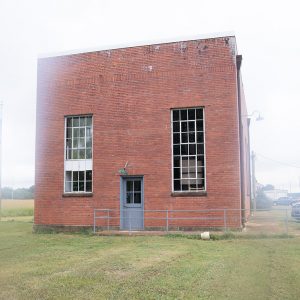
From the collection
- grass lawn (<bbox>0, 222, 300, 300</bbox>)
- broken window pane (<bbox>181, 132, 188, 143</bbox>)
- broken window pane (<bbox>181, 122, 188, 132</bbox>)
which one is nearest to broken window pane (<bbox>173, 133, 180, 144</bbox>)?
broken window pane (<bbox>181, 132, 188, 143</bbox>)

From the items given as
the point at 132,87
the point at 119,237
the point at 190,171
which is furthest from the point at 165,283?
the point at 132,87

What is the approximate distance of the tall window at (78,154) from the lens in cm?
1950

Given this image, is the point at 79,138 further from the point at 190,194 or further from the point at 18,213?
the point at 18,213

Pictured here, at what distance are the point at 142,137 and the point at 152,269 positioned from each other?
934 cm

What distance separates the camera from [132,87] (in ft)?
62.4

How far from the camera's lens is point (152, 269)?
32.3 feet

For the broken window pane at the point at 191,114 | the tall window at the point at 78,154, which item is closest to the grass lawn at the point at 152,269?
the tall window at the point at 78,154

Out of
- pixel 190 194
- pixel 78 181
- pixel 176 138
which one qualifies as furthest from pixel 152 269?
pixel 78 181

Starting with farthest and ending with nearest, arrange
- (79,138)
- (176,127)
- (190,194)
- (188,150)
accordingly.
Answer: (79,138) < (176,127) < (188,150) < (190,194)

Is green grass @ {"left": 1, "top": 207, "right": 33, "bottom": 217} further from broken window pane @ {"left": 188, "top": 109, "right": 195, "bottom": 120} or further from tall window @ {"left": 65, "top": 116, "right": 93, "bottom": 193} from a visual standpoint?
broken window pane @ {"left": 188, "top": 109, "right": 195, "bottom": 120}

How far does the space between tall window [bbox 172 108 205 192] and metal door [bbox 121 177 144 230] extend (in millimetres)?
1574

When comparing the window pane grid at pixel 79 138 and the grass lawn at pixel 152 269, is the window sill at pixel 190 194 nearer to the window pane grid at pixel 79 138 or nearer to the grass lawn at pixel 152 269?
the grass lawn at pixel 152 269

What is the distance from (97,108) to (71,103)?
1.25 meters

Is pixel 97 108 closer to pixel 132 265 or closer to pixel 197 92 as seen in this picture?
pixel 197 92
